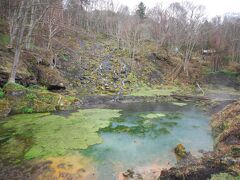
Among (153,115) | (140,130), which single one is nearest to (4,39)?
Result: (153,115)

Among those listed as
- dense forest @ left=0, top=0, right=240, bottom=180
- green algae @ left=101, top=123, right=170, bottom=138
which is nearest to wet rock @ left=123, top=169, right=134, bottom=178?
dense forest @ left=0, top=0, right=240, bottom=180

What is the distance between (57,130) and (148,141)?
4635mm

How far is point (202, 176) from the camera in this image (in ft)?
17.2

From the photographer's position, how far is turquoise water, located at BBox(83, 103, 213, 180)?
7.43 meters

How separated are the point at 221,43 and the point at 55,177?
41.3m

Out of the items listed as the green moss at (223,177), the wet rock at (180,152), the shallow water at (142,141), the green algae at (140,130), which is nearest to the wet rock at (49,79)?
the shallow water at (142,141)

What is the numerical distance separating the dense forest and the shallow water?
0.18 feet

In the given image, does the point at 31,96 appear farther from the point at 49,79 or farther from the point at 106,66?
the point at 106,66

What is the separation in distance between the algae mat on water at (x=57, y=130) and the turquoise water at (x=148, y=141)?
74 cm

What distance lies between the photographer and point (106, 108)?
16422mm

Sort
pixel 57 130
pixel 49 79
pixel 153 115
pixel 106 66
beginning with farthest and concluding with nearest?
pixel 106 66, pixel 49 79, pixel 153 115, pixel 57 130

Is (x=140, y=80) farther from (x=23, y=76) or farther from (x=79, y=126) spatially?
(x=79, y=126)

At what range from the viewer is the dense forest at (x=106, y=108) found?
697 cm

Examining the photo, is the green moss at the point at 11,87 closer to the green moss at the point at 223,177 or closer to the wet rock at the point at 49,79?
the wet rock at the point at 49,79
